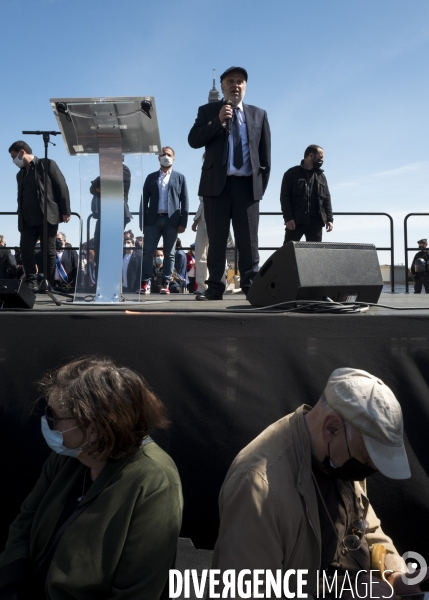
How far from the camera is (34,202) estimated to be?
5.47 meters

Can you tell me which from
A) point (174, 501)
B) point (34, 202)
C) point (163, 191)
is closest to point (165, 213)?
point (163, 191)

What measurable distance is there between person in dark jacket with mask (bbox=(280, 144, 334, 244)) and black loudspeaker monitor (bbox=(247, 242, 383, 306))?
259 cm

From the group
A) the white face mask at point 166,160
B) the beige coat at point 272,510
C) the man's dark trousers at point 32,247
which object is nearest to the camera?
the beige coat at point 272,510

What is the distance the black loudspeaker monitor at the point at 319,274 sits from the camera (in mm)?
2654

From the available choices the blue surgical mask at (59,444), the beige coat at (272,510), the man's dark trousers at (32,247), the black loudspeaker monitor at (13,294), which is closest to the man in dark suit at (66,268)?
the man's dark trousers at (32,247)

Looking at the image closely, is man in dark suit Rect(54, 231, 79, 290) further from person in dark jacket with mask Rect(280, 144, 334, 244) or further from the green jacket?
the green jacket

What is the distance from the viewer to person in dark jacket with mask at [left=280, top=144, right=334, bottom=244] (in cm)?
558

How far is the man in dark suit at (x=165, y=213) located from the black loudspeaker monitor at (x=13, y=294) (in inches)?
115

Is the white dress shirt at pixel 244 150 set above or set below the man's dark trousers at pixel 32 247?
above

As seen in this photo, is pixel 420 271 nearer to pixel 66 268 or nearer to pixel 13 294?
pixel 66 268

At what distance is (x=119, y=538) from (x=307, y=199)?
4404 millimetres

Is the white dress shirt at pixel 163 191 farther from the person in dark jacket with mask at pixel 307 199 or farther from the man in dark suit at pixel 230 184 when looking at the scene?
the man in dark suit at pixel 230 184

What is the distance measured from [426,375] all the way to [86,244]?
1.98m

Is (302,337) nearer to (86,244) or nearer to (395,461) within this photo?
(395,461)
